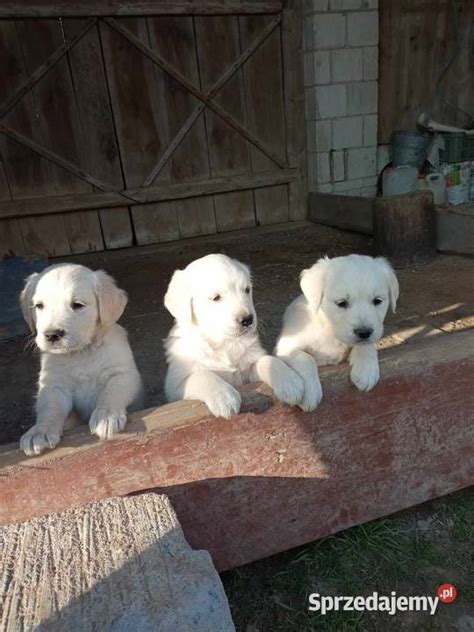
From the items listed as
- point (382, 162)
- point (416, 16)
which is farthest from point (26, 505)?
point (416, 16)

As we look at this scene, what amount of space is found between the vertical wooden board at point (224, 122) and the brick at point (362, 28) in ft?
5.28

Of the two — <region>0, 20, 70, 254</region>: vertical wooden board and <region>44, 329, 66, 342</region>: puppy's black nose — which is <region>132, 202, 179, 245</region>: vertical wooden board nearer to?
<region>0, 20, 70, 254</region>: vertical wooden board

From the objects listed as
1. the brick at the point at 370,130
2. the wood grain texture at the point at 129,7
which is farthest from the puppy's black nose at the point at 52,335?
the brick at the point at 370,130

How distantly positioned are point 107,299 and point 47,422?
0.72 m

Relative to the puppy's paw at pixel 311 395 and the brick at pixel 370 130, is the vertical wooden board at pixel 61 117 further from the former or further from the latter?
the puppy's paw at pixel 311 395

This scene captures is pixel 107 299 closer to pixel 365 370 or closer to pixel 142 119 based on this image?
pixel 365 370

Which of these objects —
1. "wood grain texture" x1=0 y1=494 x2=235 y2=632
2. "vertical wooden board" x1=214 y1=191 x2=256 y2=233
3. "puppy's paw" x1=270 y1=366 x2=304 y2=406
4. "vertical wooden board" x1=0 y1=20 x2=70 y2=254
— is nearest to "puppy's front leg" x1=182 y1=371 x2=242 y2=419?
"puppy's paw" x1=270 y1=366 x2=304 y2=406

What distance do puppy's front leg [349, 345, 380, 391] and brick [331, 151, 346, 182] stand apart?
5.92 meters

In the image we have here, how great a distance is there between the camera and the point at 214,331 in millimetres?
2471

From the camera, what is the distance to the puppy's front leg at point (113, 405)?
1.88 m

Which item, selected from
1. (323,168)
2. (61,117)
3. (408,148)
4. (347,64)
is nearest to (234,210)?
(323,168)

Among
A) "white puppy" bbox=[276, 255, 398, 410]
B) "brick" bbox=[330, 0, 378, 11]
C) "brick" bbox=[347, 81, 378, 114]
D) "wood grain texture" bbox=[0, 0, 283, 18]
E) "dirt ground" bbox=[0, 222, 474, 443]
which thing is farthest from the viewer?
"brick" bbox=[347, 81, 378, 114]

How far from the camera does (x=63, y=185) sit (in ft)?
21.7

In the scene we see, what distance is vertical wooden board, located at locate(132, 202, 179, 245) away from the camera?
7098 millimetres
